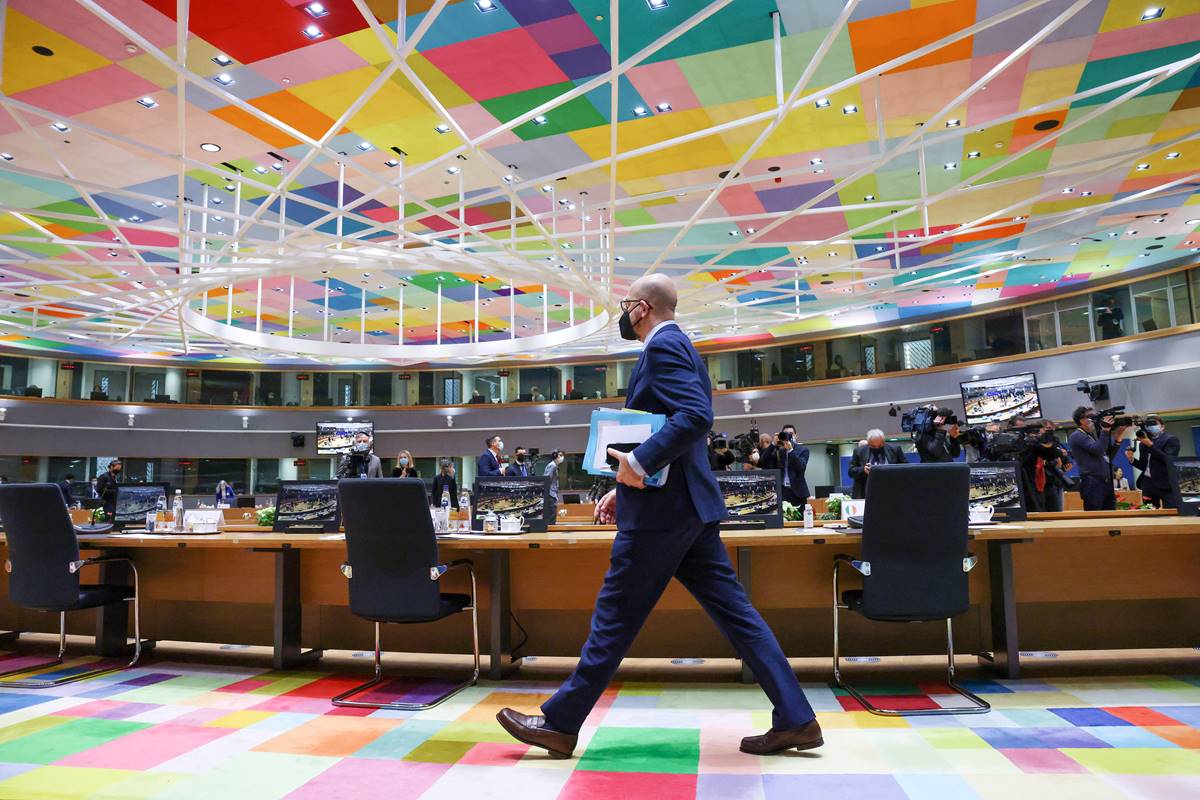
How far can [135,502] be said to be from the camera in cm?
556

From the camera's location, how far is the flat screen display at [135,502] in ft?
18.0

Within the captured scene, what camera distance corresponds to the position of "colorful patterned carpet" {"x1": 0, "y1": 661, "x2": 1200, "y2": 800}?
7.79 ft

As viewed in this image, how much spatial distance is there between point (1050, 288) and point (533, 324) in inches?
483

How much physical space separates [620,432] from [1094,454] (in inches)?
263

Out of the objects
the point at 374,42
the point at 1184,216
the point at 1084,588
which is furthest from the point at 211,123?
the point at 1184,216

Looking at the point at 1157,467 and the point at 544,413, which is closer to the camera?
the point at 1157,467

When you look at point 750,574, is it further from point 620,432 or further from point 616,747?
point 620,432

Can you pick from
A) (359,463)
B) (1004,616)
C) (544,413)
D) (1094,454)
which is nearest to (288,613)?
(359,463)

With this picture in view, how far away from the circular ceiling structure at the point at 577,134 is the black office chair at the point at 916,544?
3.87 metres

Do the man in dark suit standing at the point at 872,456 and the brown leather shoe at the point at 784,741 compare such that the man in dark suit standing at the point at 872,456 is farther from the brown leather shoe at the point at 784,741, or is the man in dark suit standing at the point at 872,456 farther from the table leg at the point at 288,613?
the table leg at the point at 288,613

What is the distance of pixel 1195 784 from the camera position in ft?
7.45

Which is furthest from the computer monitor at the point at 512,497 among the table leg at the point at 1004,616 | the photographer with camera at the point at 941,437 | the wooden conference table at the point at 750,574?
the photographer with camera at the point at 941,437

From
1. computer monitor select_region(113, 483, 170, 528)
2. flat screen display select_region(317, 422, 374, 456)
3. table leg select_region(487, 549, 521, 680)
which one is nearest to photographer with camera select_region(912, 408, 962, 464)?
table leg select_region(487, 549, 521, 680)

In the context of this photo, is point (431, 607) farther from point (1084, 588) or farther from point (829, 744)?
point (1084, 588)
